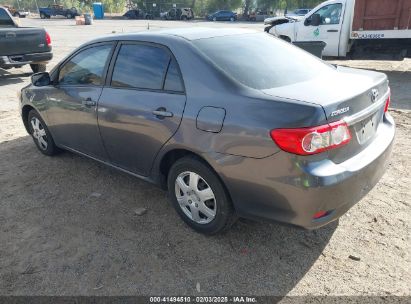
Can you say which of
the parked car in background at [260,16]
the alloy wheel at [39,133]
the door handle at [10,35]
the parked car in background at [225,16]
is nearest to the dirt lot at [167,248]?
the alloy wheel at [39,133]

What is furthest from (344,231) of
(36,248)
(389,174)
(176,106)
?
(36,248)

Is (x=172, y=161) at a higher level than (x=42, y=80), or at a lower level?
lower

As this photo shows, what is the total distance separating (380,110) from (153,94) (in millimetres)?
1888

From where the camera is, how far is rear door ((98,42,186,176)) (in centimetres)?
304

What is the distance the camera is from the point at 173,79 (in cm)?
305

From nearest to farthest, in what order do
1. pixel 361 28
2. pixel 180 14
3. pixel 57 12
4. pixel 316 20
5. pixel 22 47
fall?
pixel 22 47, pixel 361 28, pixel 316 20, pixel 180 14, pixel 57 12

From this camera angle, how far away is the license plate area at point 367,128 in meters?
2.66

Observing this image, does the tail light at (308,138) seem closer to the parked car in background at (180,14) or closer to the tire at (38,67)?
the tire at (38,67)

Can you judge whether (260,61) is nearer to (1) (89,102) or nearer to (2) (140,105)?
(2) (140,105)

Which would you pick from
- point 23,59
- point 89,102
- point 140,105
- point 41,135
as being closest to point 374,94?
point 140,105

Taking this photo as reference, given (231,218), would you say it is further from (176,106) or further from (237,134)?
(176,106)

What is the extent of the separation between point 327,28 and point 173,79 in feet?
30.6

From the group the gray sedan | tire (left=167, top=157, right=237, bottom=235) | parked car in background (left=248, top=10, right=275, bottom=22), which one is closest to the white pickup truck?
the gray sedan

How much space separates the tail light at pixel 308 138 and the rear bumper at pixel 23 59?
29.4 ft
